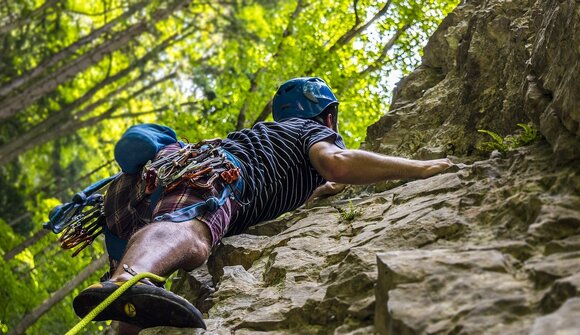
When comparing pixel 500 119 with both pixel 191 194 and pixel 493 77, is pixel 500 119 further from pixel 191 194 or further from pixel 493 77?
pixel 191 194

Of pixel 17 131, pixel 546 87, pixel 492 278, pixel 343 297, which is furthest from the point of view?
pixel 17 131

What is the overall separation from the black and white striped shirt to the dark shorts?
27 cm

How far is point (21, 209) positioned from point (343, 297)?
558 inches

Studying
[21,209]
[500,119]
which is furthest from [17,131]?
[500,119]

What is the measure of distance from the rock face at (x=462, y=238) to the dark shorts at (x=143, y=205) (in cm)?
36

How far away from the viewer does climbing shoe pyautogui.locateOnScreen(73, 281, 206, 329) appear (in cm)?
310

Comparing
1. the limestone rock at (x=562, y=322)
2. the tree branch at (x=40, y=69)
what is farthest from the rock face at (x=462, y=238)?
the tree branch at (x=40, y=69)

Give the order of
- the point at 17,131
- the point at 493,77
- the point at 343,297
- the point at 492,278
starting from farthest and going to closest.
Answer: the point at 17,131 < the point at 493,77 < the point at 343,297 < the point at 492,278

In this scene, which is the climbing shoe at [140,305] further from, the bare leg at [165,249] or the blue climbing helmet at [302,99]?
the blue climbing helmet at [302,99]

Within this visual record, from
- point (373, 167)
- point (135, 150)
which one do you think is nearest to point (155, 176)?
point (135, 150)

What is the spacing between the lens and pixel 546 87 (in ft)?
12.0

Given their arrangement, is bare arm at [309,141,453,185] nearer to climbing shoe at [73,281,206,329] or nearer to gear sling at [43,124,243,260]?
gear sling at [43,124,243,260]

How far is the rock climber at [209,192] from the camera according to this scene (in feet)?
10.6

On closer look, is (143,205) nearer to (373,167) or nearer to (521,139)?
(373,167)
